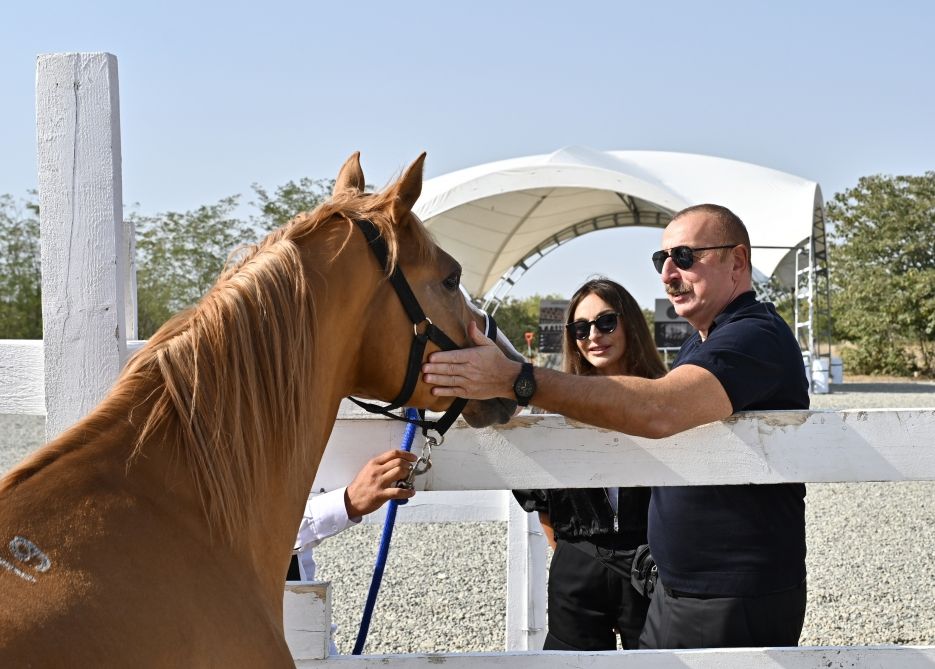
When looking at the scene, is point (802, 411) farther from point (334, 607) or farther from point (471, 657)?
point (334, 607)

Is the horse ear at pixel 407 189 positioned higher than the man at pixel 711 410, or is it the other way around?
the horse ear at pixel 407 189

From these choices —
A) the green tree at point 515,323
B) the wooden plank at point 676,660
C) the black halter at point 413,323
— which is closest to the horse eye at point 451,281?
the black halter at point 413,323

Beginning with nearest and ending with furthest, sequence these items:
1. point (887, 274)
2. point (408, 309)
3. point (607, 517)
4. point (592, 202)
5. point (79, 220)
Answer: point (408, 309)
point (79, 220)
point (607, 517)
point (592, 202)
point (887, 274)

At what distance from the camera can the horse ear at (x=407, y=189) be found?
208 centimetres

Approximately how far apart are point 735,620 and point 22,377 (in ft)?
6.64

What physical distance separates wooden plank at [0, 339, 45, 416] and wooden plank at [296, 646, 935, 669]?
99cm

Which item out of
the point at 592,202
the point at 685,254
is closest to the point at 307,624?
the point at 685,254

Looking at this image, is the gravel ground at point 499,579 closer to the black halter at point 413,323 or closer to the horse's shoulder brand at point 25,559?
the black halter at point 413,323

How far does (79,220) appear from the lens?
220 centimetres

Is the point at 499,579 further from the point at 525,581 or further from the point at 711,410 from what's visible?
the point at 711,410

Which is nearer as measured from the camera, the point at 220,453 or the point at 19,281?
the point at 220,453

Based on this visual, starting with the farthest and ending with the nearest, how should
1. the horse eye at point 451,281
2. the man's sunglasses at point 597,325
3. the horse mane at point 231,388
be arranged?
the man's sunglasses at point 597,325, the horse eye at point 451,281, the horse mane at point 231,388

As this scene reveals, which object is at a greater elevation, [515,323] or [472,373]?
[472,373]

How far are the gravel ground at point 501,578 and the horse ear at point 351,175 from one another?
3.69m
